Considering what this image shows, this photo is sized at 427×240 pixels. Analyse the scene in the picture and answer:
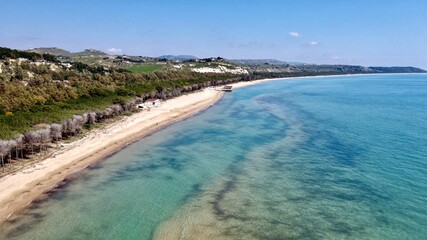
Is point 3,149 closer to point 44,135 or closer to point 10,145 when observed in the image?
point 10,145

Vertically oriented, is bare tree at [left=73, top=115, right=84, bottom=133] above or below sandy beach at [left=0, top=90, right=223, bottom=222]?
above

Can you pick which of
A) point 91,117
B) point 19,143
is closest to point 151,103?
point 91,117

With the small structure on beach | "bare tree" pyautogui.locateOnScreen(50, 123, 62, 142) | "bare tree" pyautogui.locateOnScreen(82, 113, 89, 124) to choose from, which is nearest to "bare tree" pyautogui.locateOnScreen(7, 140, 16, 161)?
"bare tree" pyautogui.locateOnScreen(50, 123, 62, 142)

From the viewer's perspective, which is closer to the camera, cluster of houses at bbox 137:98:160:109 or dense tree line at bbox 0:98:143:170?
dense tree line at bbox 0:98:143:170

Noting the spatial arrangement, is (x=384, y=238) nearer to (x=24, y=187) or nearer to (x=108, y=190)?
(x=108, y=190)

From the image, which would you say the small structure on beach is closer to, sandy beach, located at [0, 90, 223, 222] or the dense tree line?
sandy beach, located at [0, 90, 223, 222]
